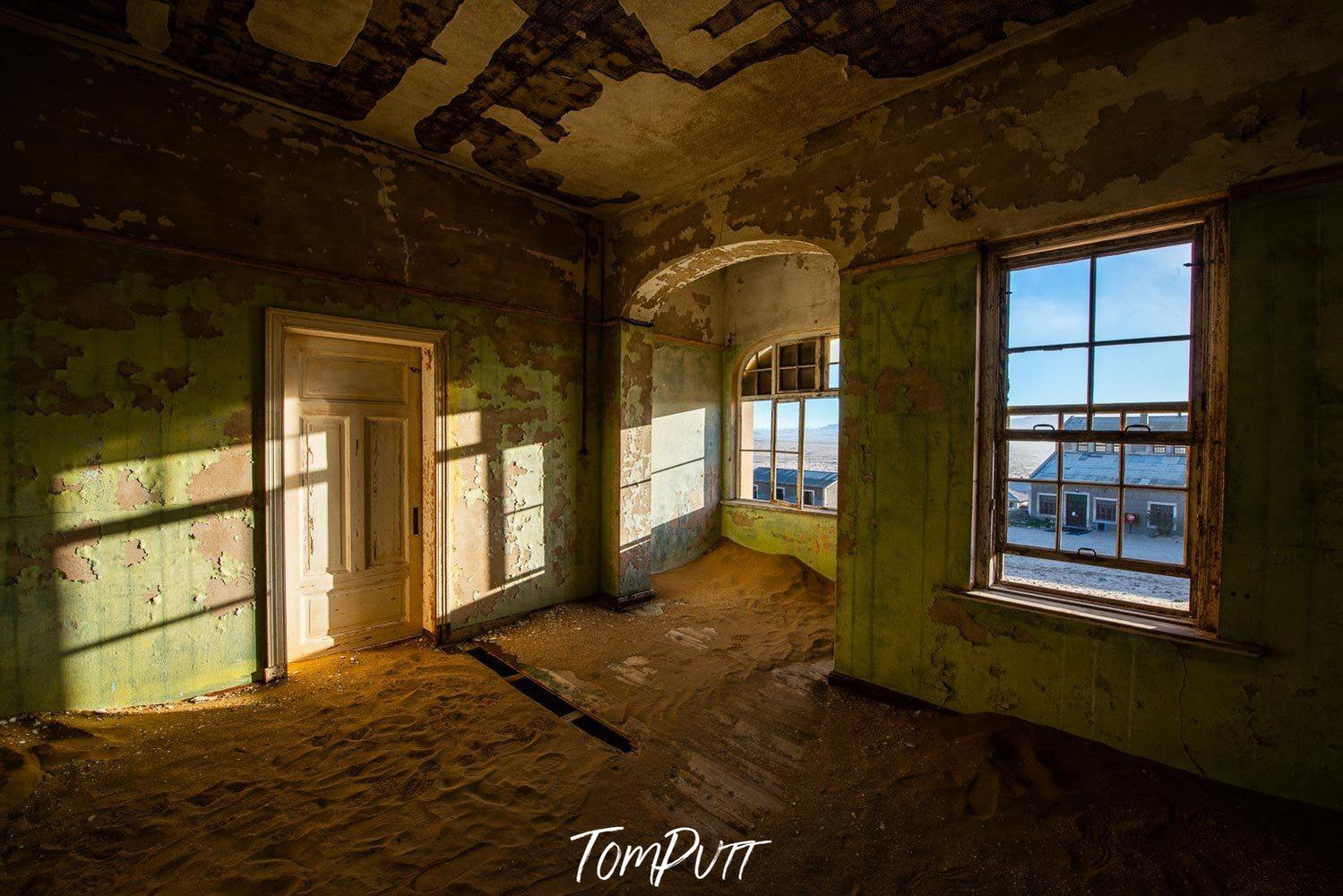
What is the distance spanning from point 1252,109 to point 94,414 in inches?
212

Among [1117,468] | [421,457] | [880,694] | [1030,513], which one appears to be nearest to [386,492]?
[421,457]

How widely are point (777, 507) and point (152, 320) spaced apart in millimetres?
5262

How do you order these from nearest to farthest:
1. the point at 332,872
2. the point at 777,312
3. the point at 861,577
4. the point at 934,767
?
1. the point at 332,872
2. the point at 934,767
3. the point at 861,577
4. the point at 777,312

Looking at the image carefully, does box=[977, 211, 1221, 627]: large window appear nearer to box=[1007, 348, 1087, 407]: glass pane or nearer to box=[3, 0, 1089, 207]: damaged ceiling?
box=[1007, 348, 1087, 407]: glass pane

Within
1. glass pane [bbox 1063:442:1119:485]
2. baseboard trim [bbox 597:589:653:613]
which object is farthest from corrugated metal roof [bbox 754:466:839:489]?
glass pane [bbox 1063:442:1119:485]

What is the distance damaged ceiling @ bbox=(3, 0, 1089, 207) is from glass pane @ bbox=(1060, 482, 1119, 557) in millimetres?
2207

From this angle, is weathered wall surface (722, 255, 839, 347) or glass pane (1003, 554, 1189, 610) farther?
weathered wall surface (722, 255, 839, 347)

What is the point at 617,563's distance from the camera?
4.83 meters

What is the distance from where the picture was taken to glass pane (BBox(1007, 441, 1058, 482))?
9.00ft

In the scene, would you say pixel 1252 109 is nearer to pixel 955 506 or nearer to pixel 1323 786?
pixel 955 506

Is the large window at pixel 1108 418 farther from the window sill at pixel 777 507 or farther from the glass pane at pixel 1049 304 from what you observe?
the window sill at pixel 777 507

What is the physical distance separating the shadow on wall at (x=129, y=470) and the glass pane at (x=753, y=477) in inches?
169

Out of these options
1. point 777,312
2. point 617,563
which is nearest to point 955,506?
point 617,563

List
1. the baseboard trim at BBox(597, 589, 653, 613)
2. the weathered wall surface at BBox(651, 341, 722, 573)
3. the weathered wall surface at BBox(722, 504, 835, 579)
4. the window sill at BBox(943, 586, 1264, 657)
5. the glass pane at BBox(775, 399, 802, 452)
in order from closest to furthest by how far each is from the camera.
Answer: the window sill at BBox(943, 586, 1264, 657) < the baseboard trim at BBox(597, 589, 653, 613) < the weathered wall surface at BBox(722, 504, 835, 579) < the weathered wall surface at BBox(651, 341, 722, 573) < the glass pane at BBox(775, 399, 802, 452)
